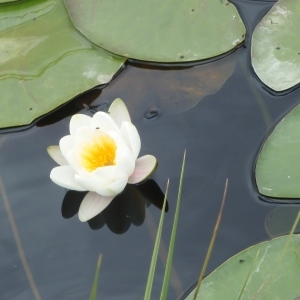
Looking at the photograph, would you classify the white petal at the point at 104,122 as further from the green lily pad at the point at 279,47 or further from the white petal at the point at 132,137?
the green lily pad at the point at 279,47

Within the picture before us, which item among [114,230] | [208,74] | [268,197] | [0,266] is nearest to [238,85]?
[208,74]

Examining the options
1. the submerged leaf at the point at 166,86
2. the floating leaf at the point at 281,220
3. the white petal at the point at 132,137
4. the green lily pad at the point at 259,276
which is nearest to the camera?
the green lily pad at the point at 259,276

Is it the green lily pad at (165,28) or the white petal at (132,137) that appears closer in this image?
the white petal at (132,137)

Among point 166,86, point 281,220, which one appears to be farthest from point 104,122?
point 281,220

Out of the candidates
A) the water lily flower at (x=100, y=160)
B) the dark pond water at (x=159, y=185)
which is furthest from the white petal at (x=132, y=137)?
the dark pond water at (x=159, y=185)

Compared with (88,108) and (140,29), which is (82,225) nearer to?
(88,108)

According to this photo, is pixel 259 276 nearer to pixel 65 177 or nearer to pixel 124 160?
pixel 124 160
